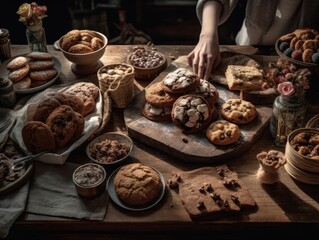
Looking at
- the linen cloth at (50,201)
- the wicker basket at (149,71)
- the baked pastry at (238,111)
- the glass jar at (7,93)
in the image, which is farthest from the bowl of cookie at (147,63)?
the linen cloth at (50,201)

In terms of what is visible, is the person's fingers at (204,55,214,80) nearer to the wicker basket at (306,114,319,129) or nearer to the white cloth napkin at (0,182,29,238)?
the wicker basket at (306,114,319,129)

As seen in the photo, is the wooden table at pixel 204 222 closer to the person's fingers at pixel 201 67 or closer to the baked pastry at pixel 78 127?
the baked pastry at pixel 78 127

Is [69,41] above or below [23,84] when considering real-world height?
above

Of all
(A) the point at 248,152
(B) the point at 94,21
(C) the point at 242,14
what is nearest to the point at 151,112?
(A) the point at 248,152

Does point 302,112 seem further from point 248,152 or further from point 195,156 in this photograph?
point 195,156

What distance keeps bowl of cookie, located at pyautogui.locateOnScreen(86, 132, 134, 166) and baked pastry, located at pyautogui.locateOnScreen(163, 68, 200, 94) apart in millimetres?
370

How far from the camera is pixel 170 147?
2.07 m

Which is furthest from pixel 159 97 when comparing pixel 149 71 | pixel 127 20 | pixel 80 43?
pixel 127 20

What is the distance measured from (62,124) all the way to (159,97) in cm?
56

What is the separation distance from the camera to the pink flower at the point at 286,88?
1902 mm

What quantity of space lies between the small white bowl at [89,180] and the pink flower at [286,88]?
936 mm

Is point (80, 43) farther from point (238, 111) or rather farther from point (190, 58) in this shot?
point (238, 111)

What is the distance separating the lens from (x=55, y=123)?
2059 millimetres

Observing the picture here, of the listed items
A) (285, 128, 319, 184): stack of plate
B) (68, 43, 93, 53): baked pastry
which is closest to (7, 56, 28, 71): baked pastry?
(68, 43, 93, 53): baked pastry
